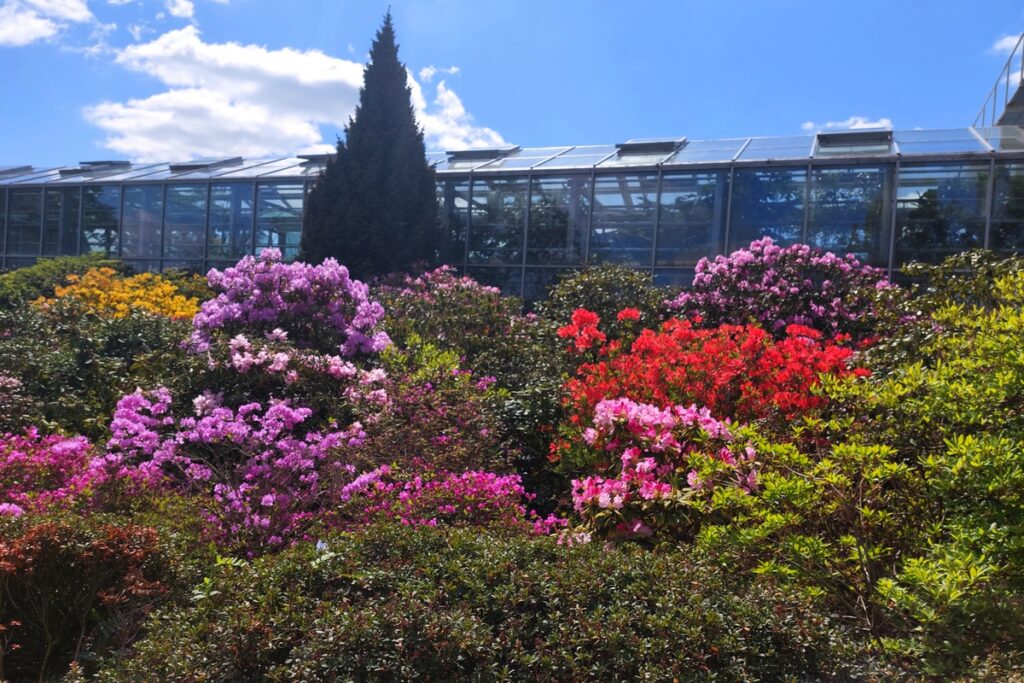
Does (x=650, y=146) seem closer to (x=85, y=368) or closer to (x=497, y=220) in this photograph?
(x=497, y=220)

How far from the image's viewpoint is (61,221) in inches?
867

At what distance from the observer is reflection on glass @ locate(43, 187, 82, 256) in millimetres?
21812

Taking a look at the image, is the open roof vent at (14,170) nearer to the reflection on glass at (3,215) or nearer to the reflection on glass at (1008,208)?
the reflection on glass at (3,215)

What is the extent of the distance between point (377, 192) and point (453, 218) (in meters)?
1.98

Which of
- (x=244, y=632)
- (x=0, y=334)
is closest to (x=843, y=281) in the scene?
(x=244, y=632)

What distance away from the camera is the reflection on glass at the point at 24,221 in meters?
22.4

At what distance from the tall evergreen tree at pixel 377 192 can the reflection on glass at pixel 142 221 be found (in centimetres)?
585

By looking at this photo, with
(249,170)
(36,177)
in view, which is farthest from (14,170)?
(249,170)

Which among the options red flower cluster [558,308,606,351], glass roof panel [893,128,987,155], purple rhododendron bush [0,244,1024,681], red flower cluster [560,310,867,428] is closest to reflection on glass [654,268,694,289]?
glass roof panel [893,128,987,155]

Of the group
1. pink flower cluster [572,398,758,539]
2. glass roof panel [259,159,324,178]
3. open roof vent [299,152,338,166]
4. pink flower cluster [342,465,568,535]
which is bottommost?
pink flower cluster [342,465,568,535]

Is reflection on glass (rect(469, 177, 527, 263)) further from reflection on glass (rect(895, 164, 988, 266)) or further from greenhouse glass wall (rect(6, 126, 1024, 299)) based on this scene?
reflection on glass (rect(895, 164, 988, 266))

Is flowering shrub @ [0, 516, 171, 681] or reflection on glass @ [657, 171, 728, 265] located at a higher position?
reflection on glass @ [657, 171, 728, 265]

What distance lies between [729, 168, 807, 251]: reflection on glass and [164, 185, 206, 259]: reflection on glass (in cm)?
1316

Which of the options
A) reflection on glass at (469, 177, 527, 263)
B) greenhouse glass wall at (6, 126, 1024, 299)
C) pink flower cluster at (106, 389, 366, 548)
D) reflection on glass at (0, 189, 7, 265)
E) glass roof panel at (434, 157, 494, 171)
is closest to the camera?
pink flower cluster at (106, 389, 366, 548)
